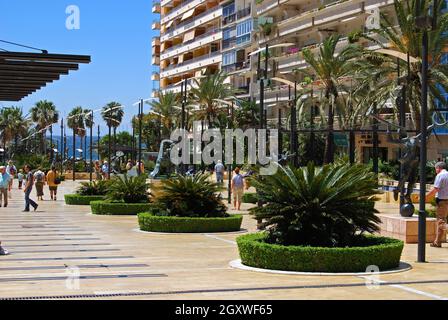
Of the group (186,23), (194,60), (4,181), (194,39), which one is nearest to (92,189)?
(4,181)

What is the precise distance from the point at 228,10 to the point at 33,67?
68.7 meters

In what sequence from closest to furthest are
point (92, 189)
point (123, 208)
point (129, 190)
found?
point (123, 208)
point (129, 190)
point (92, 189)

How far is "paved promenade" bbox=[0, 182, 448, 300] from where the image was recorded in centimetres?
1038

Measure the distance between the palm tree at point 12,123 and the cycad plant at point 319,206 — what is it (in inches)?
3580

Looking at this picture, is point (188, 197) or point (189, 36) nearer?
point (188, 197)

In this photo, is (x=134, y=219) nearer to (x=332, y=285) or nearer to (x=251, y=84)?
(x=332, y=285)

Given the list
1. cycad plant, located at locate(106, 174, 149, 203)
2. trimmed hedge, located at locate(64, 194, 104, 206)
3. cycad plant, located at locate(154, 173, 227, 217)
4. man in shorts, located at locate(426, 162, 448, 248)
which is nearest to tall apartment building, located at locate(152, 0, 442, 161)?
trimmed hedge, located at locate(64, 194, 104, 206)

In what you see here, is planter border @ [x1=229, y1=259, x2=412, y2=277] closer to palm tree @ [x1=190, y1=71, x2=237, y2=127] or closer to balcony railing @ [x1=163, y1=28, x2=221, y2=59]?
palm tree @ [x1=190, y1=71, x2=237, y2=127]

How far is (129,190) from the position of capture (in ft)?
88.2

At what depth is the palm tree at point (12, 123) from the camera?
102 meters

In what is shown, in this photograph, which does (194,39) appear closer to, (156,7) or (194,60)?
(194,60)

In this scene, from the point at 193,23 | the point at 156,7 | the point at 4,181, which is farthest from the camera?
the point at 156,7

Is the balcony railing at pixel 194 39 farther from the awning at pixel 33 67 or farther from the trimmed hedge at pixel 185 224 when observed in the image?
the awning at pixel 33 67
